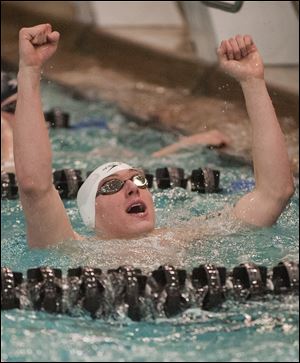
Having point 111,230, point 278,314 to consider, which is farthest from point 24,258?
point 278,314

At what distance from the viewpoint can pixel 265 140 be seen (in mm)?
3393

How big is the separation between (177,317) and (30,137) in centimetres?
72

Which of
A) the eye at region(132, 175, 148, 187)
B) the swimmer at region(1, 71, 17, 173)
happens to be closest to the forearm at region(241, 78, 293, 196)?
the eye at region(132, 175, 148, 187)

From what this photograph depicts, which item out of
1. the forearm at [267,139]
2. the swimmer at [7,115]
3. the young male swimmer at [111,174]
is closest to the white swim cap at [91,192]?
the young male swimmer at [111,174]

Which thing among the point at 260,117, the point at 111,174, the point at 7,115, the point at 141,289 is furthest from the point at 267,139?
the point at 7,115

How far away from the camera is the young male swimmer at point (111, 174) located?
3207mm

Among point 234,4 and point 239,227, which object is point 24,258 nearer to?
point 239,227

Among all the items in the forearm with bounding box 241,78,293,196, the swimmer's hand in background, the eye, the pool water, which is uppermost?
the swimmer's hand in background

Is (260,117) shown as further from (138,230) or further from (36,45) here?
(36,45)

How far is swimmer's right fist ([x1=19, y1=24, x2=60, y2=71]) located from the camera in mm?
3201

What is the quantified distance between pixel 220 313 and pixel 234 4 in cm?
286

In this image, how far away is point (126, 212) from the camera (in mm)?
3553

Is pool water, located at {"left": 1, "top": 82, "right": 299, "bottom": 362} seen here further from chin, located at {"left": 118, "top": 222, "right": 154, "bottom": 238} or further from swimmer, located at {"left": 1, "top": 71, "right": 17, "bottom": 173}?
swimmer, located at {"left": 1, "top": 71, "right": 17, "bottom": 173}

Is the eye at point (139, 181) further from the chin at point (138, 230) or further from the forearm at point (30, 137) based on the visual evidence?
the forearm at point (30, 137)
